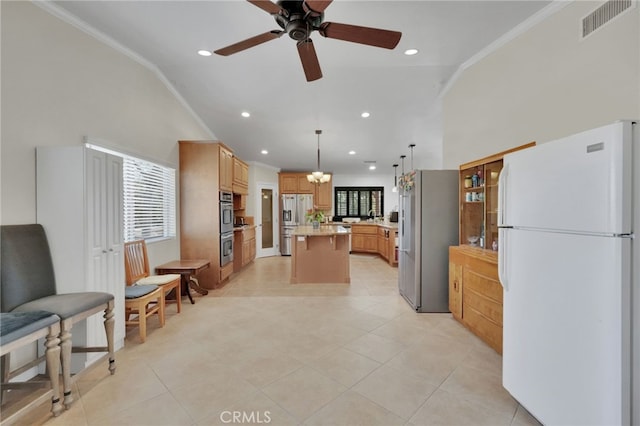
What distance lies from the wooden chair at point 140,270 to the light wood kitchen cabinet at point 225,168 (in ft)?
5.07

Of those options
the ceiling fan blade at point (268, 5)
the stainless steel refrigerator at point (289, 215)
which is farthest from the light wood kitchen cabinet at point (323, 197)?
the ceiling fan blade at point (268, 5)

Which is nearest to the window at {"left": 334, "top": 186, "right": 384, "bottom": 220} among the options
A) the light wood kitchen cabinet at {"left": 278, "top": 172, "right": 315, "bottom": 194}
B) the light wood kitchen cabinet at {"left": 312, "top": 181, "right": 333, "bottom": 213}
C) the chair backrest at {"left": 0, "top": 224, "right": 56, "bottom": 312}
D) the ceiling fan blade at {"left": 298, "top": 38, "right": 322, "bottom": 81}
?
the light wood kitchen cabinet at {"left": 312, "top": 181, "right": 333, "bottom": 213}

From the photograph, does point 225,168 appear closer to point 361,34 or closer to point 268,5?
point 268,5

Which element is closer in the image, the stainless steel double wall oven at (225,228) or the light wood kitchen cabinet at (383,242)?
the stainless steel double wall oven at (225,228)

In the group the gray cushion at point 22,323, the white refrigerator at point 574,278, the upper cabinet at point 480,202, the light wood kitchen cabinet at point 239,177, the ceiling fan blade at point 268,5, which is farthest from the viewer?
the light wood kitchen cabinet at point 239,177

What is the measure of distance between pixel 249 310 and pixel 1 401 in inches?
82.0

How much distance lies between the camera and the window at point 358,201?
8.94m

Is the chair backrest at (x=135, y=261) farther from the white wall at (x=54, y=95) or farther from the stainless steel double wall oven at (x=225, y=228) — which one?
the stainless steel double wall oven at (x=225, y=228)

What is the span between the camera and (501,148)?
2.69 meters

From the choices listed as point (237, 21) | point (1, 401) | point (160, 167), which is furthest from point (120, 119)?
point (1, 401)

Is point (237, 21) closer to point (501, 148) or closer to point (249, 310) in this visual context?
point (501, 148)

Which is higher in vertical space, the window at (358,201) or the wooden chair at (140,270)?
the window at (358,201)

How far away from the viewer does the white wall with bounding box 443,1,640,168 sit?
1.67 metres

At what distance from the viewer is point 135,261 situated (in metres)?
3.17
